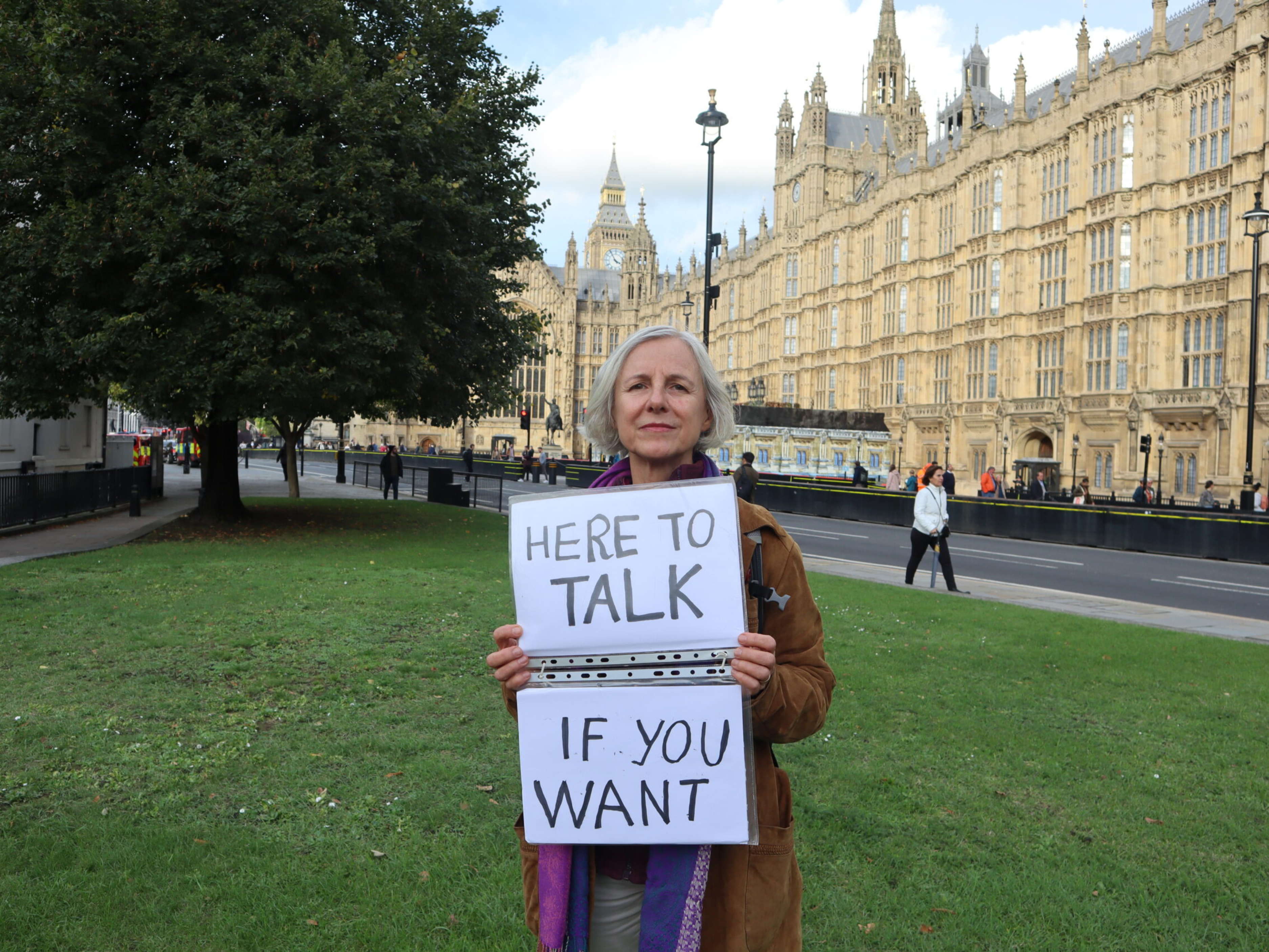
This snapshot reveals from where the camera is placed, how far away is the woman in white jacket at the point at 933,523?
45.0 feet

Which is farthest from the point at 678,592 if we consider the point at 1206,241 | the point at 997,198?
the point at 997,198

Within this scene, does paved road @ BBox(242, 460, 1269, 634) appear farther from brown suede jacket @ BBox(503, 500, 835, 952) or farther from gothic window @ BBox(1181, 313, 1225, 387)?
gothic window @ BBox(1181, 313, 1225, 387)

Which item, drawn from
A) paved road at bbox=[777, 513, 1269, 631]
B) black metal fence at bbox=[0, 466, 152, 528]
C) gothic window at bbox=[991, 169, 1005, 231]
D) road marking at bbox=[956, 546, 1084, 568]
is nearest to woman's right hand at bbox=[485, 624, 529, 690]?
paved road at bbox=[777, 513, 1269, 631]

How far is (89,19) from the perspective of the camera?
1441 cm

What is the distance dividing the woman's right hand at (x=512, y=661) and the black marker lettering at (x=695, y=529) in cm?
42

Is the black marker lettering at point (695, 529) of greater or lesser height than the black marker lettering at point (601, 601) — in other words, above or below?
above

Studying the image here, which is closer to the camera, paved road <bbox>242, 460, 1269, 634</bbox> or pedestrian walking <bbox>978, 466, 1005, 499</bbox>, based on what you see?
paved road <bbox>242, 460, 1269, 634</bbox>

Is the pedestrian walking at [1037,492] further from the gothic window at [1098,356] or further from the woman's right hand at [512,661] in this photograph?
the woman's right hand at [512,661]

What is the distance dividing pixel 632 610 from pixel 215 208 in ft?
48.6

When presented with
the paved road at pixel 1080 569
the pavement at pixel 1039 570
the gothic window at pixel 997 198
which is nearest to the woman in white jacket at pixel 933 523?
the pavement at pixel 1039 570

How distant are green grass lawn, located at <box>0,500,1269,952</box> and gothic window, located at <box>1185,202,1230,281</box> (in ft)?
108

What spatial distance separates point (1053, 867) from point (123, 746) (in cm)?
486

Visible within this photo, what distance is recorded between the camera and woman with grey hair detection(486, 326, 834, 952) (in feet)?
6.72

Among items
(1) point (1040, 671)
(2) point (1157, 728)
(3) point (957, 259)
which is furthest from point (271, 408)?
(3) point (957, 259)
